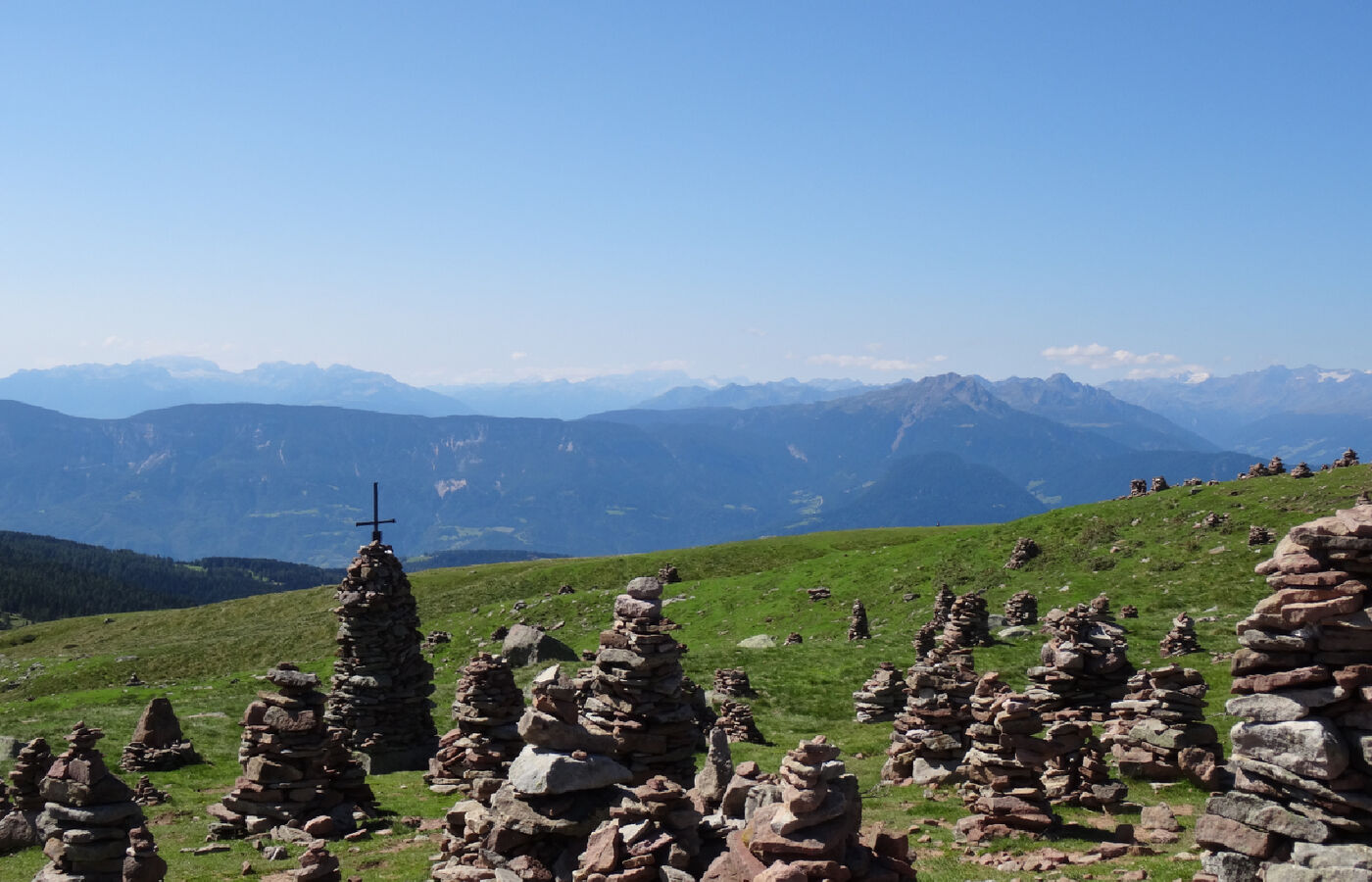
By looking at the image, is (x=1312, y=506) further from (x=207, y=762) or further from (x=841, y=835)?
(x=207, y=762)

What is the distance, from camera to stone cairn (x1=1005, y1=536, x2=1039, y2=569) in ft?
236

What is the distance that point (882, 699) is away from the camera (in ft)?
137

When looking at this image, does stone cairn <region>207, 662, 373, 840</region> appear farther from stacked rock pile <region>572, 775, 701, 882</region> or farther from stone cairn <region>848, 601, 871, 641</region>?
stone cairn <region>848, 601, 871, 641</region>

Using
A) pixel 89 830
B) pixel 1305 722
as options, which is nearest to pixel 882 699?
pixel 1305 722

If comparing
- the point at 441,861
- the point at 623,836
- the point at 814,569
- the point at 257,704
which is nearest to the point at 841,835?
the point at 623,836

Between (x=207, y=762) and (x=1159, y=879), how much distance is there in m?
40.1

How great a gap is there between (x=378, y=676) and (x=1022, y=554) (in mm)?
54156

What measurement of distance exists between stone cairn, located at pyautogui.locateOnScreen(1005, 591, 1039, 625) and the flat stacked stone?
1767 inches

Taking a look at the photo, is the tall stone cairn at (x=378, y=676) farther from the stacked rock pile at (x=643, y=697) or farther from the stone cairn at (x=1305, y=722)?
the stone cairn at (x=1305, y=722)

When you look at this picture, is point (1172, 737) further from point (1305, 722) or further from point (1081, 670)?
point (1305, 722)

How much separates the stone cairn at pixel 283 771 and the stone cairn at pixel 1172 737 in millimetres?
24545

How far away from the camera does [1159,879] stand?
15.6 meters

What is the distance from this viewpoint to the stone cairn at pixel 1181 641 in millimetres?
42750

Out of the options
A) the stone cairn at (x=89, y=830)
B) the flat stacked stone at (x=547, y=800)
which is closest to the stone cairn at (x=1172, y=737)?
the flat stacked stone at (x=547, y=800)
